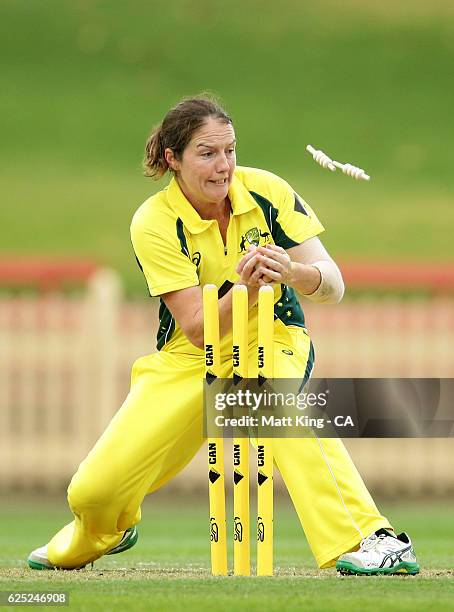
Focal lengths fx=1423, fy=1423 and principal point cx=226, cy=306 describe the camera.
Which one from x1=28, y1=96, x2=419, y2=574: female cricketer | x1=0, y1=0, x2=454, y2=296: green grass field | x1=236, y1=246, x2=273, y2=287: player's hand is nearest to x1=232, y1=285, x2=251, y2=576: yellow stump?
x1=236, y1=246, x2=273, y2=287: player's hand

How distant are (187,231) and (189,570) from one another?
1.25 metres

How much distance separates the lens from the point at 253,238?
5.04 m

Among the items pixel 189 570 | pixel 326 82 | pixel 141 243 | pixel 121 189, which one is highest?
pixel 326 82

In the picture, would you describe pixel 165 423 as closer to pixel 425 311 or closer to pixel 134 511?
pixel 134 511

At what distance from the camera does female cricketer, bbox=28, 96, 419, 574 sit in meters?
4.85

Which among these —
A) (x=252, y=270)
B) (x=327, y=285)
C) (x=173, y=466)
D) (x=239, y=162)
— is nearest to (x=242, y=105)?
(x=239, y=162)

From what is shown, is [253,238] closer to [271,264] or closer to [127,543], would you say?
[271,264]

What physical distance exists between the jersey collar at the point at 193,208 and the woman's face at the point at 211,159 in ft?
0.22

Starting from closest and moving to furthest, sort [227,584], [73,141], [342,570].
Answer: [227,584]
[342,570]
[73,141]

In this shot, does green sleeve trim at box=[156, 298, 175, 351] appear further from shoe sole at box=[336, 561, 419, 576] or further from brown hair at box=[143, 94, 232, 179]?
shoe sole at box=[336, 561, 419, 576]

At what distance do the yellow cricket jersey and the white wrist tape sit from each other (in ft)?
0.49

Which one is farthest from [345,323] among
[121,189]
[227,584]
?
[121,189]

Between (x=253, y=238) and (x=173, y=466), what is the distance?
883 millimetres

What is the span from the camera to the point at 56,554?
5.29m
